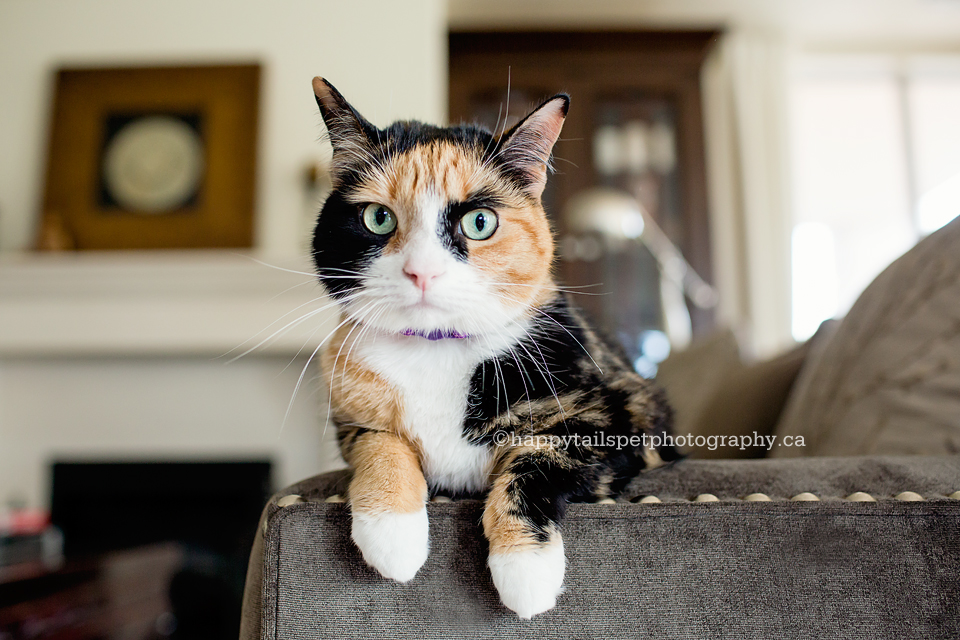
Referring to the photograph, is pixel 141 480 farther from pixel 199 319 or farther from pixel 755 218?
pixel 755 218

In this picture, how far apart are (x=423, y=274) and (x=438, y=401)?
0.42ft

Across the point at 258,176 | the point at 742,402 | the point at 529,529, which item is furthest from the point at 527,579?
the point at 258,176

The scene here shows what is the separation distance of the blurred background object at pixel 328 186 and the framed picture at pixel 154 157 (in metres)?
0.01

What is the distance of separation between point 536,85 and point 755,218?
137 cm

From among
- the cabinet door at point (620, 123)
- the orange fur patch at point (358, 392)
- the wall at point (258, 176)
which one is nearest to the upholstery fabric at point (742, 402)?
the orange fur patch at point (358, 392)

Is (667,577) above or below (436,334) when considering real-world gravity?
below

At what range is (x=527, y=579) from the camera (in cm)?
46

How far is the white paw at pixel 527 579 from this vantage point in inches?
18.0

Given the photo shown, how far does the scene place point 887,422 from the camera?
0.70 metres

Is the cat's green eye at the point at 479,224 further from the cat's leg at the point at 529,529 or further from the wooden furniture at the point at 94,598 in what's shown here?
the wooden furniture at the point at 94,598

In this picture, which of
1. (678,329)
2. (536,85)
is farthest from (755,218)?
(536,85)

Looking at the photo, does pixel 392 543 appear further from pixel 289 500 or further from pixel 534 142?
pixel 534 142

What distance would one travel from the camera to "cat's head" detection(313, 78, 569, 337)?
1.95ft

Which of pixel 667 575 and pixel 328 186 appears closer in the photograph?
pixel 667 575
